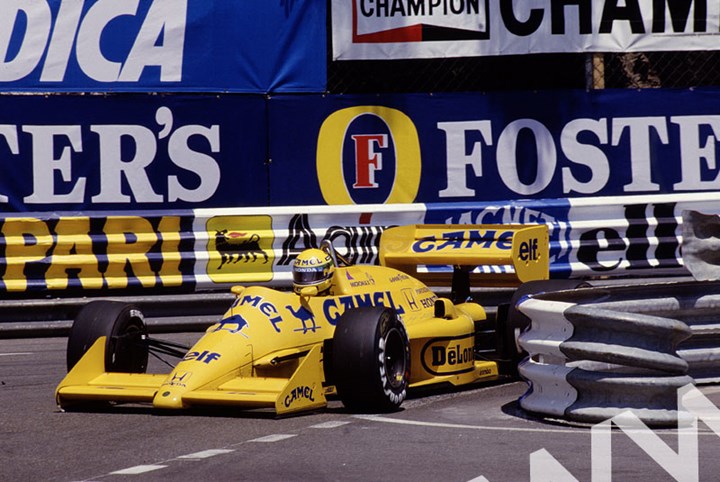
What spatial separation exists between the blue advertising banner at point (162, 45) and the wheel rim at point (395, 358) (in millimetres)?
6100

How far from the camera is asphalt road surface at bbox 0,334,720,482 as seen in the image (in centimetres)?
662

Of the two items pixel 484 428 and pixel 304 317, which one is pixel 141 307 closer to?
pixel 304 317

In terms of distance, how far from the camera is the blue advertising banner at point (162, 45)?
14.1 meters

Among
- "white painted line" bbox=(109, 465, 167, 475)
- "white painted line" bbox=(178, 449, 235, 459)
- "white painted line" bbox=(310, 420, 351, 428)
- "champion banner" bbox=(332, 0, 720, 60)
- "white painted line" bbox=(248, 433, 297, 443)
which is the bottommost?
"white painted line" bbox=(109, 465, 167, 475)

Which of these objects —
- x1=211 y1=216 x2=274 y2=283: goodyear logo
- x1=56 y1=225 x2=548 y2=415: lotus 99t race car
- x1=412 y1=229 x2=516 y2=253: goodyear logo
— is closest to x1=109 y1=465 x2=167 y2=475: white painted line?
x1=56 y1=225 x2=548 y2=415: lotus 99t race car

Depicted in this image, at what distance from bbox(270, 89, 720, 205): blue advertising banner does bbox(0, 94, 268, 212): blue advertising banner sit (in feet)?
1.26

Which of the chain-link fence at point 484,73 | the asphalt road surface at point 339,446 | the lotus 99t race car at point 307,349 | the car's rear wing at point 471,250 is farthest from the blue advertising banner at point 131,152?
the asphalt road surface at point 339,446

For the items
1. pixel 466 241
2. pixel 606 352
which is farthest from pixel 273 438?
pixel 466 241

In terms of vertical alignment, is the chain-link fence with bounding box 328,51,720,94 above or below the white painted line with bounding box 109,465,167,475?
above

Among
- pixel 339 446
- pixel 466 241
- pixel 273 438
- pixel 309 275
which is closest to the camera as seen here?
pixel 339 446

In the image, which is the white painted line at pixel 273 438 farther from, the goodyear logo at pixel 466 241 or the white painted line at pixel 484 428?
the goodyear logo at pixel 466 241

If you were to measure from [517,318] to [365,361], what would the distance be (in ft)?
6.96

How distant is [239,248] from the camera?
14086 millimetres

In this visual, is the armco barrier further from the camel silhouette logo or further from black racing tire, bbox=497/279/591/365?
black racing tire, bbox=497/279/591/365
